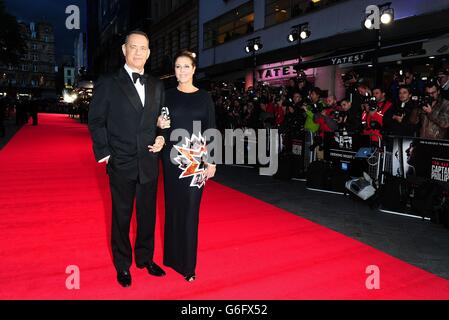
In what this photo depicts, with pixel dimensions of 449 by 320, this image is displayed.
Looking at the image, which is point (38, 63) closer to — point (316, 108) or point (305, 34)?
point (305, 34)

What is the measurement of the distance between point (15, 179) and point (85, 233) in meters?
4.17

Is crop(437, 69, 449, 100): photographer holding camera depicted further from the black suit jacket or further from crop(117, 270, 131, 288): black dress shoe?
crop(117, 270, 131, 288): black dress shoe

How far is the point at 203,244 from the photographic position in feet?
14.7

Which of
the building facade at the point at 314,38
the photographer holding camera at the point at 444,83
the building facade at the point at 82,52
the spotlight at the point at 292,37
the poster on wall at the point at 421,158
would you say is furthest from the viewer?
the building facade at the point at 82,52

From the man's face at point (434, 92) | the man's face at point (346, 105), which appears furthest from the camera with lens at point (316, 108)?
the man's face at point (434, 92)

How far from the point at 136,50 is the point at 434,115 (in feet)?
15.4

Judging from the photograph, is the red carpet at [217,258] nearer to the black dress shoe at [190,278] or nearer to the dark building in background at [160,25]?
the black dress shoe at [190,278]

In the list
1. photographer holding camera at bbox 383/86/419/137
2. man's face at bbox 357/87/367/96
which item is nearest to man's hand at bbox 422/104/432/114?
photographer holding camera at bbox 383/86/419/137

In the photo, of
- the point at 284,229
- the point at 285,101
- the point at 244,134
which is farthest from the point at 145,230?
the point at 244,134

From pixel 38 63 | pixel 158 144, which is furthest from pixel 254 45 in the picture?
pixel 38 63

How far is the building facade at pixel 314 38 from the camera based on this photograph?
10.7 m

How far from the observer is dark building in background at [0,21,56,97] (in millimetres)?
129375

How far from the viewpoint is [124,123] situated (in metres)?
3.20

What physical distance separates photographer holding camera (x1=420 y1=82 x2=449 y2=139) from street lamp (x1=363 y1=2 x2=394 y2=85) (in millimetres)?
3622
